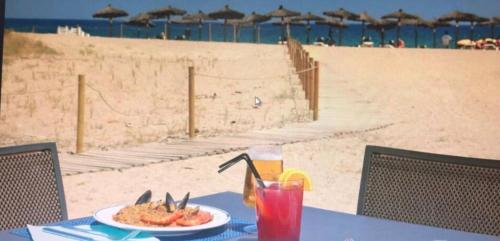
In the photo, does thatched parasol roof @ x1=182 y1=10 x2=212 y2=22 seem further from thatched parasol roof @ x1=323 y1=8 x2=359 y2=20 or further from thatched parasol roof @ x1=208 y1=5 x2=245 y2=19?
thatched parasol roof @ x1=323 y1=8 x2=359 y2=20

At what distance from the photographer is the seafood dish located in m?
1.48

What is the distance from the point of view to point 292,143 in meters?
6.61

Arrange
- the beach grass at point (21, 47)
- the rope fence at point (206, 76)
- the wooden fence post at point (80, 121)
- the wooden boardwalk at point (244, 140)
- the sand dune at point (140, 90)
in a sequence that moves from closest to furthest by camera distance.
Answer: the wooden boardwalk at point (244, 140) < the wooden fence post at point (80, 121) < the rope fence at point (206, 76) < the sand dune at point (140, 90) < the beach grass at point (21, 47)

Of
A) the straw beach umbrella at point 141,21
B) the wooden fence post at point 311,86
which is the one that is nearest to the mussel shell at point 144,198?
the wooden fence post at point 311,86

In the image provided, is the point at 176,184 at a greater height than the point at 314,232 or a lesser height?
lesser

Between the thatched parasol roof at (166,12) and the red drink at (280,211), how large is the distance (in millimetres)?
8323

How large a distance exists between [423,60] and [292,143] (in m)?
5.24

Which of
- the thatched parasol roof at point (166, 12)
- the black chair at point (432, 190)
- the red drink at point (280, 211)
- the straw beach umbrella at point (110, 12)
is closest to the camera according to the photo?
the red drink at point (280, 211)

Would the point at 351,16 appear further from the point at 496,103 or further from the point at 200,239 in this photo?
the point at 200,239

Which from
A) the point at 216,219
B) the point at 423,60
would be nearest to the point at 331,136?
the point at 423,60

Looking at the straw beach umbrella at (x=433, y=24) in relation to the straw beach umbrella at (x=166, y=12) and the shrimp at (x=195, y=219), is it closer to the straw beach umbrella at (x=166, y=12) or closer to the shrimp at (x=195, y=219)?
the straw beach umbrella at (x=166, y=12)

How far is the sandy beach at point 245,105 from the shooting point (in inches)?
215

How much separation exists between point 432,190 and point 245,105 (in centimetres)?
775

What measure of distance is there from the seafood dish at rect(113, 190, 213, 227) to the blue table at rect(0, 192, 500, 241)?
0.09 meters
